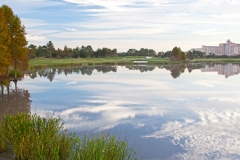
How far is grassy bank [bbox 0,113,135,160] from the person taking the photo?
4980mm

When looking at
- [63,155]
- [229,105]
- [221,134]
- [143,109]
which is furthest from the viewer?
[229,105]

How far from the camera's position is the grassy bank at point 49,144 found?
4.98m

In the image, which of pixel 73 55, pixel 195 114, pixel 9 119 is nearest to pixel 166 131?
pixel 195 114

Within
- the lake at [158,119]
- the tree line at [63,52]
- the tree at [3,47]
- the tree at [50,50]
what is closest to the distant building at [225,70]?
the lake at [158,119]

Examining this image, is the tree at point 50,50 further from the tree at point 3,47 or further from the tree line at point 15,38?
the tree at point 3,47

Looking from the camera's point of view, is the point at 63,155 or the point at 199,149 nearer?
the point at 63,155

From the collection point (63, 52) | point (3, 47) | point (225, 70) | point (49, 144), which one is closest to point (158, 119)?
point (49, 144)

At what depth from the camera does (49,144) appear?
5695mm

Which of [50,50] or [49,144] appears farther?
[50,50]

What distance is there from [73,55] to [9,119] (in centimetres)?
10939

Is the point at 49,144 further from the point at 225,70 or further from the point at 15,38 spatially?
the point at 225,70

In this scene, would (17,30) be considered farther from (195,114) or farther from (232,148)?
(232,148)

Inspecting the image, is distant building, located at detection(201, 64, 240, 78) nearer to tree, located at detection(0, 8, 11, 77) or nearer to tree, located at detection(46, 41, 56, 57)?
tree, located at detection(0, 8, 11, 77)

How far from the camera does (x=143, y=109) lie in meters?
13.9
